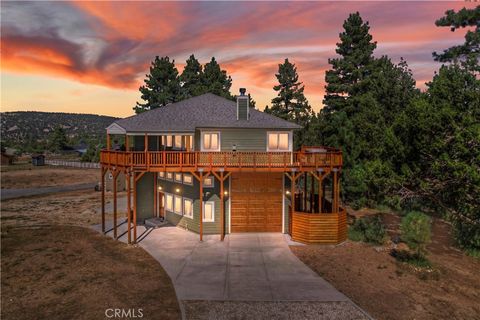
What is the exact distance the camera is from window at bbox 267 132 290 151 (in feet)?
79.0

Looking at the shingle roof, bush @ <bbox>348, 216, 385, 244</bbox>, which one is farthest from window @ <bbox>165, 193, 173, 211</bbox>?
bush @ <bbox>348, 216, 385, 244</bbox>

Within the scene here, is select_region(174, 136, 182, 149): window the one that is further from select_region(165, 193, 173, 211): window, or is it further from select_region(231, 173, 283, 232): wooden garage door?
select_region(231, 173, 283, 232): wooden garage door

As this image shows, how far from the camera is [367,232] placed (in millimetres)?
21250

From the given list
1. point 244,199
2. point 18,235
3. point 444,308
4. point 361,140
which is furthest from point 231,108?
point 444,308

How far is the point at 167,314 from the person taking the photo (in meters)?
12.1

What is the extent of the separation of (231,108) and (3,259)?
17546 millimetres

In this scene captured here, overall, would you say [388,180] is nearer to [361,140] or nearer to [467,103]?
[467,103]

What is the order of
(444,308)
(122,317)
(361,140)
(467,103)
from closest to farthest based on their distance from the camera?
(122,317)
(444,308)
(467,103)
(361,140)

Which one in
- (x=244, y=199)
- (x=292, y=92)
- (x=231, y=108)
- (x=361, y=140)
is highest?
(x=292, y=92)

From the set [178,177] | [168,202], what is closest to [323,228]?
[178,177]

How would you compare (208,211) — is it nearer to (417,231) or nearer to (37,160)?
(417,231)

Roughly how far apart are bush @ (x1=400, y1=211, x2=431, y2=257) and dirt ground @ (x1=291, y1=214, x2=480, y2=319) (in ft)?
4.02

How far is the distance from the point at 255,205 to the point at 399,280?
10458 mm
